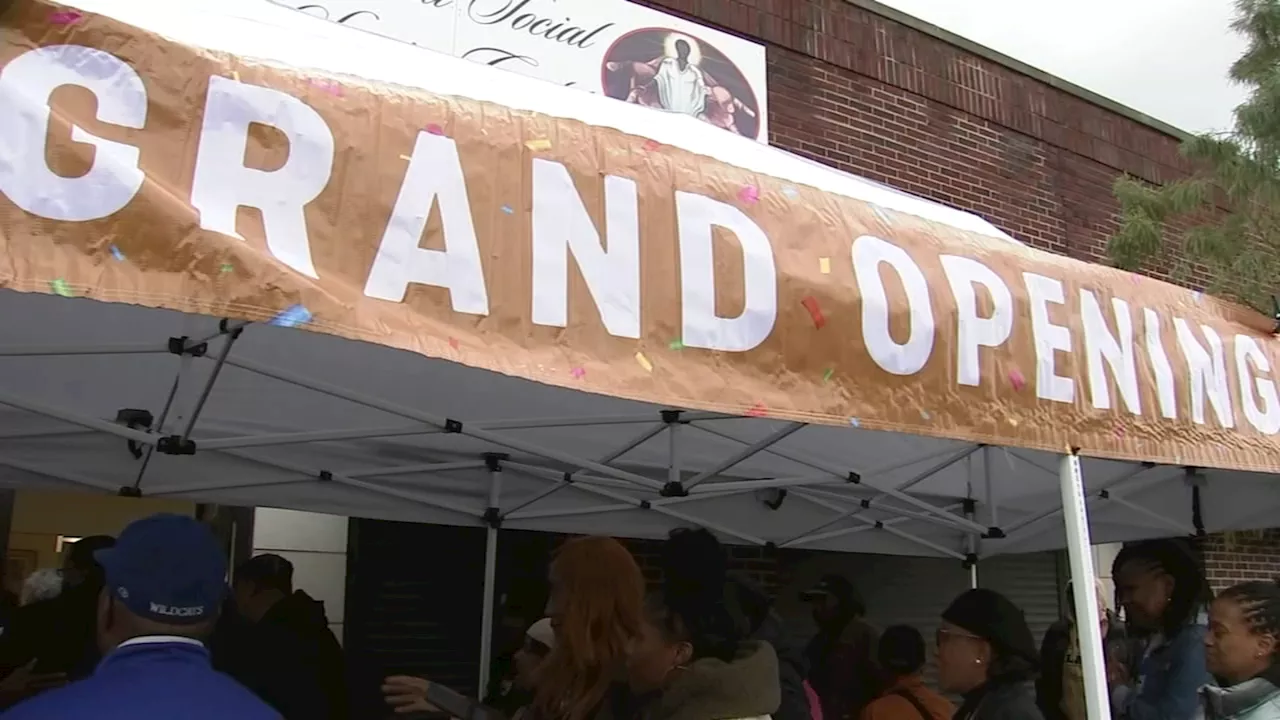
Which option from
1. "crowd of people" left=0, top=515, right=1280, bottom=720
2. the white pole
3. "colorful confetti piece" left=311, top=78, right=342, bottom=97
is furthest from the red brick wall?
"colorful confetti piece" left=311, top=78, right=342, bottom=97

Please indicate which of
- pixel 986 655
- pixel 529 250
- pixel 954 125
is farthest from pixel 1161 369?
pixel 954 125

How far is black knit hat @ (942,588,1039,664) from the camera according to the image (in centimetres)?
336

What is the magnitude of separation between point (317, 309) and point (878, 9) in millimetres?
8078

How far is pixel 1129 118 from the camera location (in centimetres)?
1078

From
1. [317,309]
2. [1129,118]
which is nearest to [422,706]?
[317,309]

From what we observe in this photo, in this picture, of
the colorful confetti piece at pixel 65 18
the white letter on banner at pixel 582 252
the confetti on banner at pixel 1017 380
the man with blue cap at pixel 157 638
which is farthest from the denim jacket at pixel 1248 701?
the colorful confetti piece at pixel 65 18

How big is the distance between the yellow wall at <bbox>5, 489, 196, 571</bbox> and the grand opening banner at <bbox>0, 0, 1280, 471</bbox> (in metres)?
3.75

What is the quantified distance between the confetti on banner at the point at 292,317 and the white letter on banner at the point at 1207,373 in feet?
9.01

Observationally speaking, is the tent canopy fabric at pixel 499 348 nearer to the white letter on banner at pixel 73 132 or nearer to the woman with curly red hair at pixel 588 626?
the white letter on banner at pixel 73 132

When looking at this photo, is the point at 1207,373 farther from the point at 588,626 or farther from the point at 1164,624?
the point at 588,626

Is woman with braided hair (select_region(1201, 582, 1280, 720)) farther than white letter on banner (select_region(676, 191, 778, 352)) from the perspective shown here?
Yes

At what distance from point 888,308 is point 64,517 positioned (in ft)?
18.2

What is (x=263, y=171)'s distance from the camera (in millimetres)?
1887

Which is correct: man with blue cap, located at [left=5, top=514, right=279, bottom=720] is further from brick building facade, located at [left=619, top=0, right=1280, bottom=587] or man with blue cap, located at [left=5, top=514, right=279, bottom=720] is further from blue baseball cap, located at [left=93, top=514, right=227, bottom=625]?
brick building facade, located at [left=619, top=0, right=1280, bottom=587]
